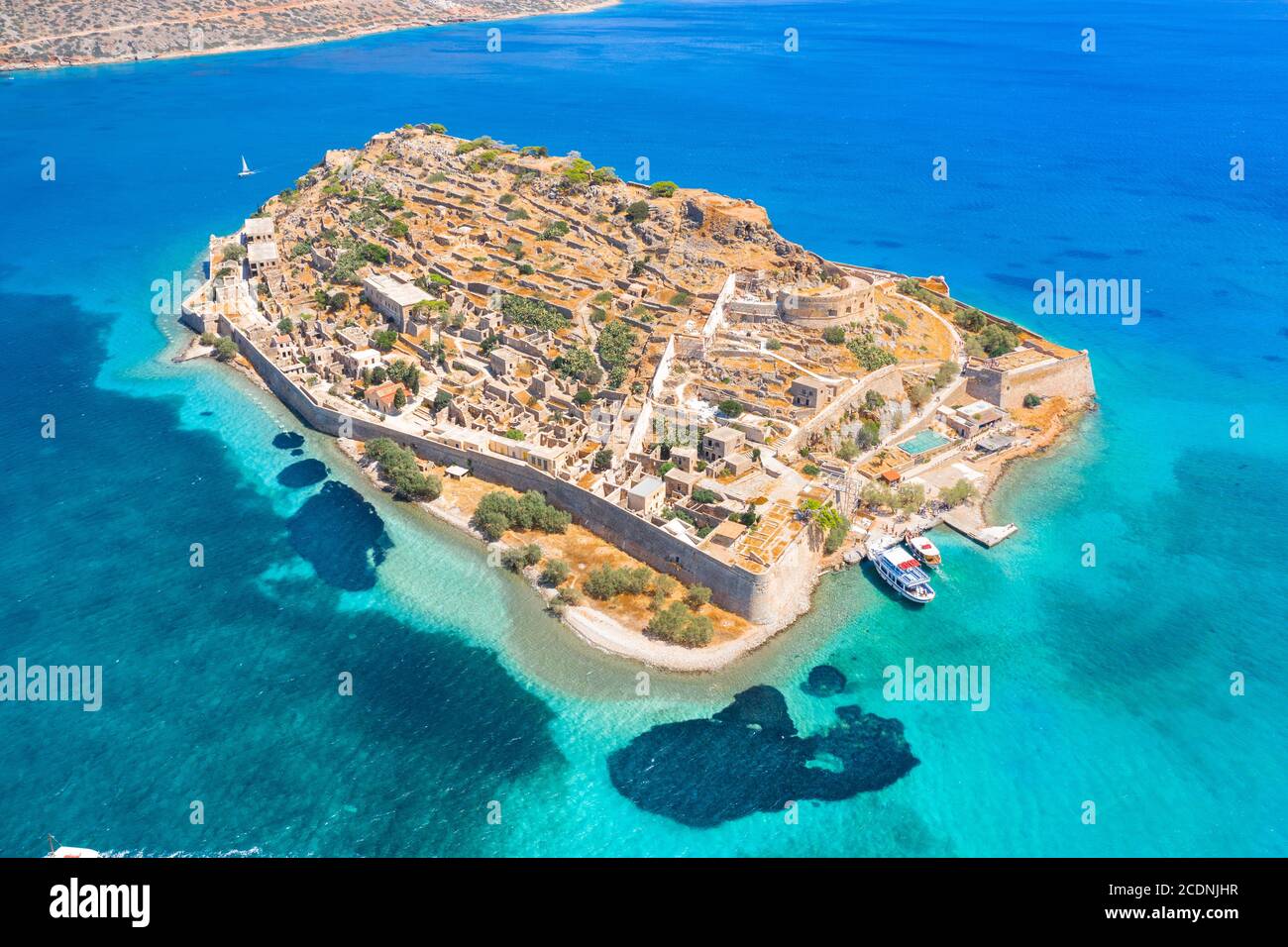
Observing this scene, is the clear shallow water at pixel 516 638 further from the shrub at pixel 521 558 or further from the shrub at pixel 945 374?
the shrub at pixel 945 374

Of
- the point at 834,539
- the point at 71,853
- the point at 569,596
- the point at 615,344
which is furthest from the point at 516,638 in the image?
the point at 615,344

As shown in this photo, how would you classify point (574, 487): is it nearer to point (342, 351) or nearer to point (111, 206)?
point (342, 351)

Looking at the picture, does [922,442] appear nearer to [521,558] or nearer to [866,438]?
[866,438]

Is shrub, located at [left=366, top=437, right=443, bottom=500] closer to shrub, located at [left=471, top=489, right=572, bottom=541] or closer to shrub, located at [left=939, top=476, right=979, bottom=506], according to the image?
shrub, located at [left=471, top=489, right=572, bottom=541]

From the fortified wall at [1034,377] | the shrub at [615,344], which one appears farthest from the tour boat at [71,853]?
the fortified wall at [1034,377]

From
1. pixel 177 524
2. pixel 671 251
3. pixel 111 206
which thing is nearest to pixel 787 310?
pixel 671 251
